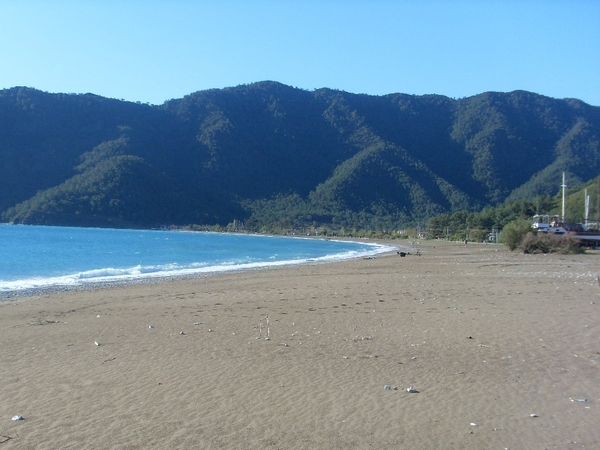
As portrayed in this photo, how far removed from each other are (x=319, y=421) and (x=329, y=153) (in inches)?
6168

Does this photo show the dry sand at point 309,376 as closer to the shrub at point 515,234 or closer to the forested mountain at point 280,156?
the shrub at point 515,234

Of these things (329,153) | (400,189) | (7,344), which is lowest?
(7,344)

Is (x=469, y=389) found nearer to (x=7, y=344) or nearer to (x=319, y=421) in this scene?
(x=319, y=421)

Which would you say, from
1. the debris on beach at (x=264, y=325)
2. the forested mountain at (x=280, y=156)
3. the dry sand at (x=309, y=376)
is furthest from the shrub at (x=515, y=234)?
the forested mountain at (x=280, y=156)

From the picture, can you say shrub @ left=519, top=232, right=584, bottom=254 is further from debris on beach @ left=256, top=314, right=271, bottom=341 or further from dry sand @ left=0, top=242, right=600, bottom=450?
debris on beach @ left=256, top=314, right=271, bottom=341

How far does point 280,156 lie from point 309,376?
155m

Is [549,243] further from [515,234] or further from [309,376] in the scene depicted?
[309,376]

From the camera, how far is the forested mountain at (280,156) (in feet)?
431

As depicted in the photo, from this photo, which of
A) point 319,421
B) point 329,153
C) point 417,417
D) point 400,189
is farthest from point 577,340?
point 329,153

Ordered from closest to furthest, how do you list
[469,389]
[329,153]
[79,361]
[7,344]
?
[469,389], [79,361], [7,344], [329,153]

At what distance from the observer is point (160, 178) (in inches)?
5438

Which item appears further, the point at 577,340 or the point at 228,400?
the point at 577,340

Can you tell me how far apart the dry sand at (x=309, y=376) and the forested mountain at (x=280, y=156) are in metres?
118

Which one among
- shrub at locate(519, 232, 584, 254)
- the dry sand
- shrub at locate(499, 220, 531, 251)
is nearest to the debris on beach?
the dry sand
